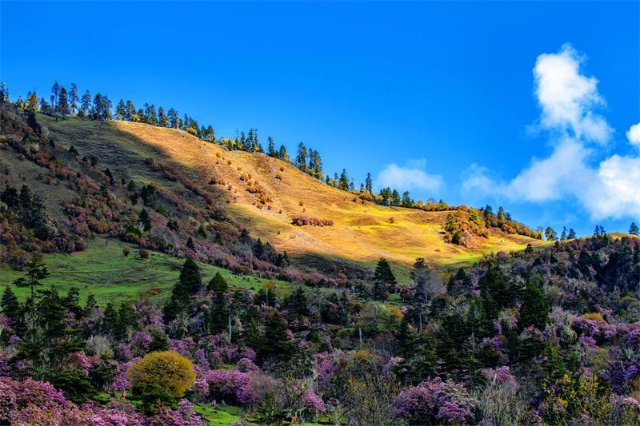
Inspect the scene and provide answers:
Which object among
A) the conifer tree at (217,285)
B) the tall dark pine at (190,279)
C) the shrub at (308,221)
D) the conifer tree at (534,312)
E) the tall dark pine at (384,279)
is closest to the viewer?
the conifer tree at (534,312)

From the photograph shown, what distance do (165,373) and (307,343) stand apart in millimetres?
22841

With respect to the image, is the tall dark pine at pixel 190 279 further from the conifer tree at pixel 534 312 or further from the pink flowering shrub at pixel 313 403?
the conifer tree at pixel 534 312

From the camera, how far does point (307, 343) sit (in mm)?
66250

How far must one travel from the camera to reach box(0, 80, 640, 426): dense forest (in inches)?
1550

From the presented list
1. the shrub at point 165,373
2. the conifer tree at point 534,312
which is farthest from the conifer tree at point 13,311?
the conifer tree at point 534,312

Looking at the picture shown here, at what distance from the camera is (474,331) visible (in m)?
62.9

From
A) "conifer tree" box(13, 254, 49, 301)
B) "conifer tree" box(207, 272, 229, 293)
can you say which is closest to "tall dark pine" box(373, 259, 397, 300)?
"conifer tree" box(207, 272, 229, 293)

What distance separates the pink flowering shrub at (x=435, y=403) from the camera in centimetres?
4509

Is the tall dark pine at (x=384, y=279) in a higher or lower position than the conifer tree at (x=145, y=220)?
lower

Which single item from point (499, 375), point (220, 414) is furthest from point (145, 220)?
point (499, 375)

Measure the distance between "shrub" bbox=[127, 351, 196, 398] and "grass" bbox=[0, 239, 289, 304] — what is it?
3051 cm

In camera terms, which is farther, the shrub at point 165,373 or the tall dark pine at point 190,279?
the tall dark pine at point 190,279

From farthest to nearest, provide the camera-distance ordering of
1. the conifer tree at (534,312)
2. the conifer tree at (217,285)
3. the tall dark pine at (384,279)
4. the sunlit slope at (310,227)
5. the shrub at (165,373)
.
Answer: the sunlit slope at (310,227) → the tall dark pine at (384,279) → the conifer tree at (217,285) → the conifer tree at (534,312) → the shrub at (165,373)

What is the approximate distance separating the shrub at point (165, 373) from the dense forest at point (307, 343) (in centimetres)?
12
